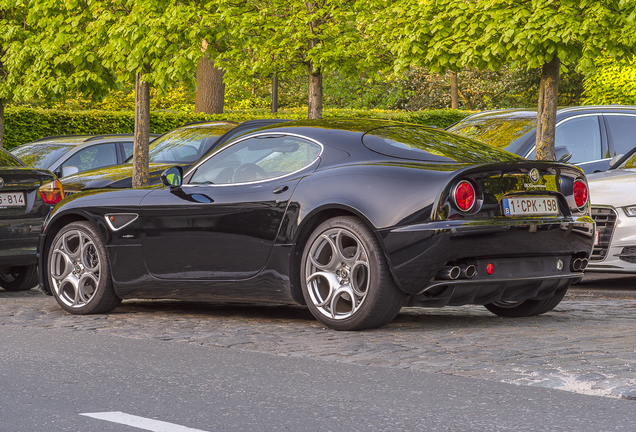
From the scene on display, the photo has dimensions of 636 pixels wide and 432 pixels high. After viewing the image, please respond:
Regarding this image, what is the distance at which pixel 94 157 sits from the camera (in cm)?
1478

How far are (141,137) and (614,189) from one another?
22.0ft

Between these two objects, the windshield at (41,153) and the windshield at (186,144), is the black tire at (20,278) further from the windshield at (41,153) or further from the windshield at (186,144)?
the windshield at (41,153)

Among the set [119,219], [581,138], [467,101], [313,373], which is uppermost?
[581,138]

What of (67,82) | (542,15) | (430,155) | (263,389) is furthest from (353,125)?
(67,82)

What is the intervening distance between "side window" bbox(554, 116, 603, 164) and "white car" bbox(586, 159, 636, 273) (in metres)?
1.98

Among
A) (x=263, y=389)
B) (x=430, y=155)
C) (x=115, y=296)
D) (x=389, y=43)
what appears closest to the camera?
(x=263, y=389)

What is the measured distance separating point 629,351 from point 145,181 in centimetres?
790

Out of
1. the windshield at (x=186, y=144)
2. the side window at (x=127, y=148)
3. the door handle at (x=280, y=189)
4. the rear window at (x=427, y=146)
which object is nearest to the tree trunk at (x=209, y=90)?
the side window at (x=127, y=148)

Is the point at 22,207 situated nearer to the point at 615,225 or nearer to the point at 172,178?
the point at 172,178

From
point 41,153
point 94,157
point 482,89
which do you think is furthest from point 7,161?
point 482,89

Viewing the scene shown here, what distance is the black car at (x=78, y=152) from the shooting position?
570 inches

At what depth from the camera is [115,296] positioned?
7.49 metres

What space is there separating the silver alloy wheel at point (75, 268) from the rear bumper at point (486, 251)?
2649 mm

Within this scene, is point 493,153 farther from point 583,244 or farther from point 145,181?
point 145,181
